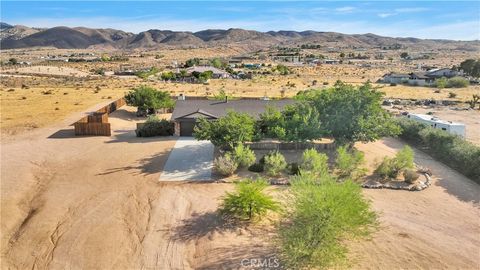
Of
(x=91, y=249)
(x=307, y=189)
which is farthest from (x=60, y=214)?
(x=307, y=189)

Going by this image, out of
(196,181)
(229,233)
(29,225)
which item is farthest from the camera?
(196,181)

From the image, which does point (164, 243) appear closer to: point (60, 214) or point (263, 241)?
point (263, 241)

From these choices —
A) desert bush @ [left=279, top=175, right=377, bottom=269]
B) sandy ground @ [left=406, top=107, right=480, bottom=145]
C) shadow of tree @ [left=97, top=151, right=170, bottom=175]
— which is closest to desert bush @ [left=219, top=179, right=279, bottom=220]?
desert bush @ [left=279, top=175, right=377, bottom=269]

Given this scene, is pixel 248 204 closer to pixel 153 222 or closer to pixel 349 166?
pixel 153 222

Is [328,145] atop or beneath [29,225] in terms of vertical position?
atop

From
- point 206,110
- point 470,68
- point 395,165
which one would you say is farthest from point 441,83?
point 395,165

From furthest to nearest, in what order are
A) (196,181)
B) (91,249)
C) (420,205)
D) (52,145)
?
(52,145), (196,181), (420,205), (91,249)

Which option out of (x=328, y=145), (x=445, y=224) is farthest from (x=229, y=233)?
(x=328, y=145)

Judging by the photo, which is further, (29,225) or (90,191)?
(90,191)
